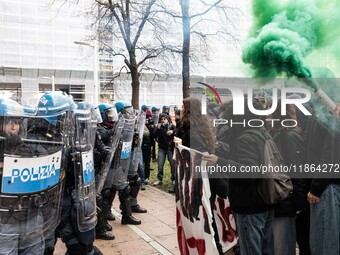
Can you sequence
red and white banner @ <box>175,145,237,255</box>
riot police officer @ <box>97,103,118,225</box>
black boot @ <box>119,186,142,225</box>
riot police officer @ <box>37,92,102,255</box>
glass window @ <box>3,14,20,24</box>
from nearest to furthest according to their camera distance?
red and white banner @ <box>175,145,237,255</box>, riot police officer @ <box>37,92,102,255</box>, riot police officer @ <box>97,103,118,225</box>, black boot @ <box>119,186,142,225</box>, glass window @ <box>3,14,20,24</box>

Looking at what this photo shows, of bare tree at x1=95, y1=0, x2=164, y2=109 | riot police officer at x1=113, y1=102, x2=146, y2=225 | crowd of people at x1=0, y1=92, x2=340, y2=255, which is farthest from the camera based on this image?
bare tree at x1=95, y1=0, x2=164, y2=109

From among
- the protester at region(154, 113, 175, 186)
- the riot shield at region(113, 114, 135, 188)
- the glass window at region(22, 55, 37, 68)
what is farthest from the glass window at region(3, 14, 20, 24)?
the riot shield at region(113, 114, 135, 188)

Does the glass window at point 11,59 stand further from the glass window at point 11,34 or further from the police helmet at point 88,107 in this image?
the police helmet at point 88,107

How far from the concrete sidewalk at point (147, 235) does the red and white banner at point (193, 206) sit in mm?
1082

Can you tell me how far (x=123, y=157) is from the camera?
5059 millimetres

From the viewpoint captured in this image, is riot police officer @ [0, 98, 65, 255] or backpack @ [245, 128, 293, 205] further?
backpack @ [245, 128, 293, 205]

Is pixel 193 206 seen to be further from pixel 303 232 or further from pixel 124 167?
pixel 124 167

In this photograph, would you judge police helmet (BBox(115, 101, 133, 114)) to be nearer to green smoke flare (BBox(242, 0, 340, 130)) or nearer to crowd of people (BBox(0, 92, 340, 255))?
crowd of people (BBox(0, 92, 340, 255))

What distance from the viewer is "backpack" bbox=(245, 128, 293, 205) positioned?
257 cm

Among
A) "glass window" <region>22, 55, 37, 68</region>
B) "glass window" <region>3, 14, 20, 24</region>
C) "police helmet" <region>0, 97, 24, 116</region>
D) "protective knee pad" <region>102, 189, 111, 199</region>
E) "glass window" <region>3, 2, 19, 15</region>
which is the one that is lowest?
"protective knee pad" <region>102, 189, 111, 199</region>

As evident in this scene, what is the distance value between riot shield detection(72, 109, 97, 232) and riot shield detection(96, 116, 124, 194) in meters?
1.11

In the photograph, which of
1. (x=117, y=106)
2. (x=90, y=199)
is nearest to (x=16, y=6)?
(x=117, y=106)

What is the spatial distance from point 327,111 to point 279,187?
2.17 ft

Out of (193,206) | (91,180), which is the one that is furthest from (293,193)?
(91,180)
